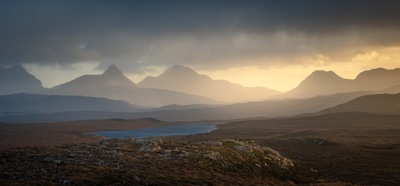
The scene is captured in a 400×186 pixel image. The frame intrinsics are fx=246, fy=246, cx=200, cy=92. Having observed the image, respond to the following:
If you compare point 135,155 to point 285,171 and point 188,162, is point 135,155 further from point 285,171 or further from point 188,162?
point 285,171

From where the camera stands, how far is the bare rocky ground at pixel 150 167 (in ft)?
55.1

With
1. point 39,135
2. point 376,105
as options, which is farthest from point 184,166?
point 376,105

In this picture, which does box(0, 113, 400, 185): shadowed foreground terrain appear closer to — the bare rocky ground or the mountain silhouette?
the bare rocky ground

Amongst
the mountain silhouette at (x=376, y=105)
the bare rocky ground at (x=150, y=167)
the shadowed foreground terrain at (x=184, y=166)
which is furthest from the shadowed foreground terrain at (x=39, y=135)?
the mountain silhouette at (x=376, y=105)

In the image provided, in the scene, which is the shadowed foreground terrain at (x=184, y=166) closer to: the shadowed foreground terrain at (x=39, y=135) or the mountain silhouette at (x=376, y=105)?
the shadowed foreground terrain at (x=39, y=135)

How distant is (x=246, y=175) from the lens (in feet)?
78.2

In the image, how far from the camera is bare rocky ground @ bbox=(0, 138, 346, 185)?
16.8m

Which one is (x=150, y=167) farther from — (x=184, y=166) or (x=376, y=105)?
(x=376, y=105)

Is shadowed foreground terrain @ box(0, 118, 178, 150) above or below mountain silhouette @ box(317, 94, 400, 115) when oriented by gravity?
below

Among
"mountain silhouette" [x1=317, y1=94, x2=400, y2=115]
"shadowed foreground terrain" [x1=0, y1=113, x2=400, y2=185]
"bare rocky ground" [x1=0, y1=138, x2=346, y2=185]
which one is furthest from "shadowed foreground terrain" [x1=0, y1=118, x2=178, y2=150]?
"mountain silhouette" [x1=317, y1=94, x2=400, y2=115]

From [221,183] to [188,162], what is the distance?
16.1ft

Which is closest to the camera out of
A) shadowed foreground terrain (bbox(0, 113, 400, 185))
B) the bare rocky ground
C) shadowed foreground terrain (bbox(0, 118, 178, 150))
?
the bare rocky ground

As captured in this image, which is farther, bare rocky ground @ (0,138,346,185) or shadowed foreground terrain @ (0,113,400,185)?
shadowed foreground terrain @ (0,113,400,185)

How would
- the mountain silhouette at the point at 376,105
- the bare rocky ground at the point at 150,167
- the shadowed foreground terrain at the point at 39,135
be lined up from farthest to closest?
the mountain silhouette at the point at 376,105 → the shadowed foreground terrain at the point at 39,135 → the bare rocky ground at the point at 150,167
